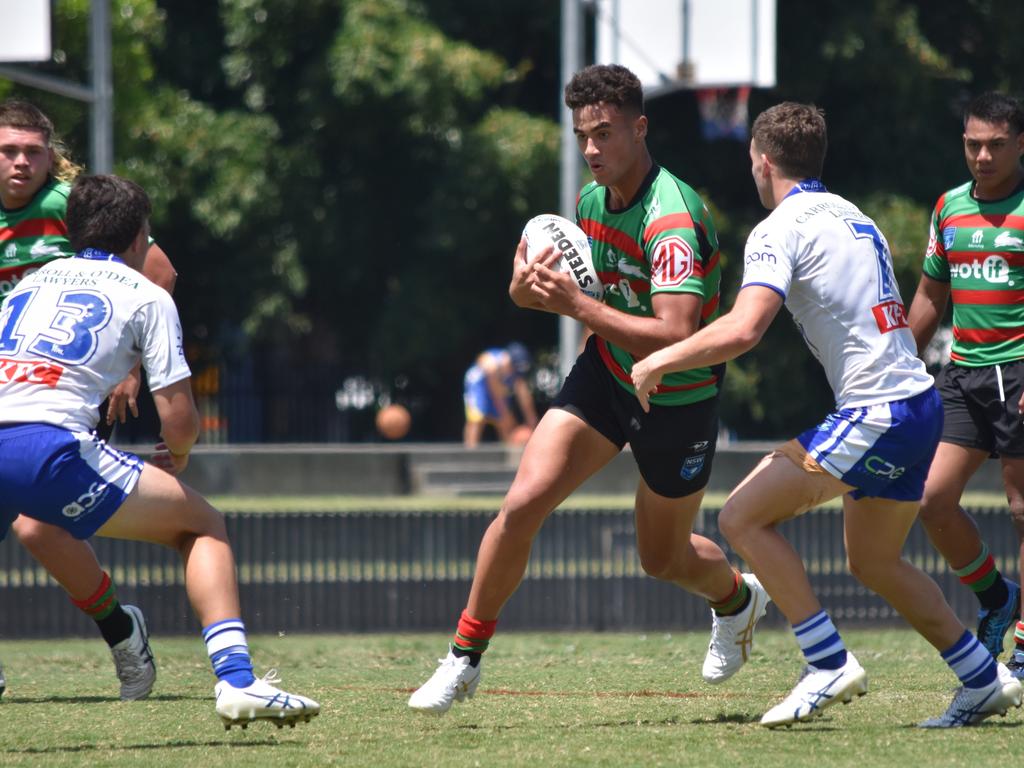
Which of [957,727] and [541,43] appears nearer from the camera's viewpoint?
[957,727]

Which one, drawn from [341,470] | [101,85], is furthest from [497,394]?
[101,85]

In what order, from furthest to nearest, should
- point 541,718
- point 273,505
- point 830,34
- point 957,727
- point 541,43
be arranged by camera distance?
point 541,43, point 830,34, point 273,505, point 541,718, point 957,727

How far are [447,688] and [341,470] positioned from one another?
1199cm

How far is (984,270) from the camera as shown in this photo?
23.7 feet

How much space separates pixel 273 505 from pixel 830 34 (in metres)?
11.3

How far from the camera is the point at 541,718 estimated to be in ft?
20.4

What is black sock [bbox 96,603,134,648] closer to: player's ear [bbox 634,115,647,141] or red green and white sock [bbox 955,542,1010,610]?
player's ear [bbox 634,115,647,141]

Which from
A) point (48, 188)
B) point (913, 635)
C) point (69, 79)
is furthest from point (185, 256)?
point (48, 188)

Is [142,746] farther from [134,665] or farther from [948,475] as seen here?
[948,475]

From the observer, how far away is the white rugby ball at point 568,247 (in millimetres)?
6148

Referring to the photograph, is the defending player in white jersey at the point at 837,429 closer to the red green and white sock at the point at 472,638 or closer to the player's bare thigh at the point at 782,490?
the player's bare thigh at the point at 782,490

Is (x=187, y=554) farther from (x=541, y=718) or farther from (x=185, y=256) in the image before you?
(x=185, y=256)

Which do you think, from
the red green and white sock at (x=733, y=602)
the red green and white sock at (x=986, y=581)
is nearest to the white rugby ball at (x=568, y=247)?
the red green and white sock at (x=733, y=602)

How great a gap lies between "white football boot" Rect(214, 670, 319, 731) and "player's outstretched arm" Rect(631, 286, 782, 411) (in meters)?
1.48
